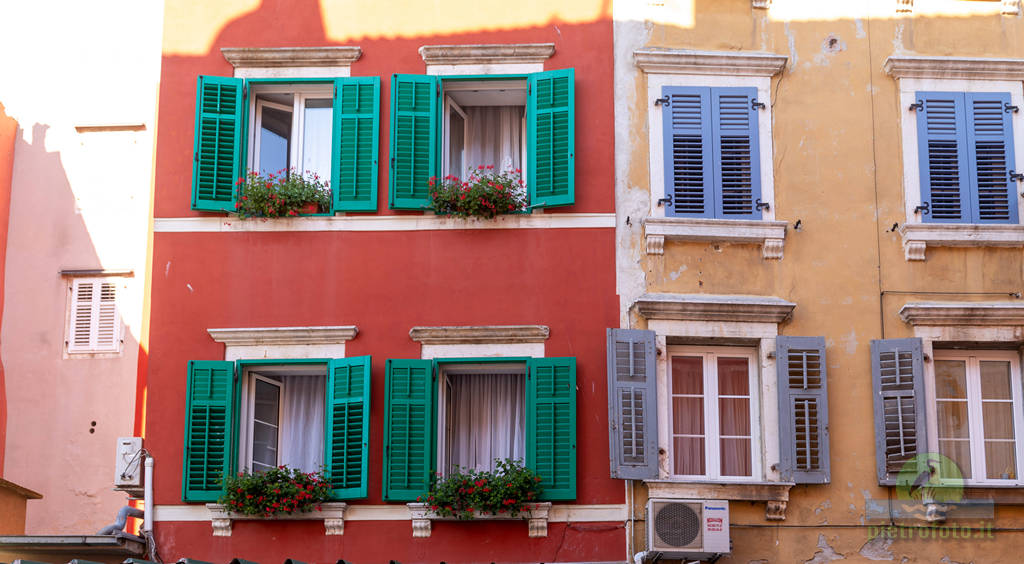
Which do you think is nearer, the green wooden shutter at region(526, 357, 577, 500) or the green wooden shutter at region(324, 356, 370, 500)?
the green wooden shutter at region(526, 357, 577, 500)

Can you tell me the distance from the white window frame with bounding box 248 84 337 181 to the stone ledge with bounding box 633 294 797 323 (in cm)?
359

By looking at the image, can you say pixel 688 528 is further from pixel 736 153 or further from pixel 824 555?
pixel 736 153

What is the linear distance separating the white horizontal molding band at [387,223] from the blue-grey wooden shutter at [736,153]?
47.1 inches

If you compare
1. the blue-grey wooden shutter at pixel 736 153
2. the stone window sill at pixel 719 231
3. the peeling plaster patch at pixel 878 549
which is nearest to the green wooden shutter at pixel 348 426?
the stone window sill at pixel 719 231

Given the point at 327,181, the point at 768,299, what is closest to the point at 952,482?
the point at 768,299

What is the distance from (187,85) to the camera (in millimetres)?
15898

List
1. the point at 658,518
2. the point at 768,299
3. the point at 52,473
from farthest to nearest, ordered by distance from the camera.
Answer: the point at 52,473, the point at 768,299, the point at 658,518

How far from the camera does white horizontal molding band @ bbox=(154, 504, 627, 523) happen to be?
14445mm

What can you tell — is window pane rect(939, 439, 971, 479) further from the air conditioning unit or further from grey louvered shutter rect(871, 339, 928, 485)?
the air conditioning unit

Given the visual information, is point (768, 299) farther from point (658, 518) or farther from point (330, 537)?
point (330, 537)

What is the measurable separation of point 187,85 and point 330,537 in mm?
4912

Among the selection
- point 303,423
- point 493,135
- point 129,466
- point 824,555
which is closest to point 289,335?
point 303,423

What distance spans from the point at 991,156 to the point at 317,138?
6.90 metres

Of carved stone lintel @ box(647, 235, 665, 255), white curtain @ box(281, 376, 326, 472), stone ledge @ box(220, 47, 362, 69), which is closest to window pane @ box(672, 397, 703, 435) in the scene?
carved stone lintel @ box(647, 235, 665, 255)
